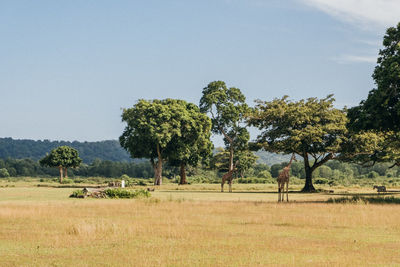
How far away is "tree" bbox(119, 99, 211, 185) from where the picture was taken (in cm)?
7538

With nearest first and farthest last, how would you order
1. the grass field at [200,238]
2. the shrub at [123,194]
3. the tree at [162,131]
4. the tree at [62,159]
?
the grass field at [200,238] < the shrub at [123,194] < the tree at [162,131] < the tree at [62,159]

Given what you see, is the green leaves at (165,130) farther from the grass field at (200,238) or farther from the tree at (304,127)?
the grass field at (200,238)

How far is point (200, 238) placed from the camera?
17328mm

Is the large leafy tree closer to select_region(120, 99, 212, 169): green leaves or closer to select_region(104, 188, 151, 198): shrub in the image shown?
select_region(104, 188, 151, 198): shrub

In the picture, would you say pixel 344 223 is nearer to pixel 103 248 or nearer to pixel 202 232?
pixel 202 232

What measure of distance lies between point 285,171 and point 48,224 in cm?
2114

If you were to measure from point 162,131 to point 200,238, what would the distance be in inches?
2284

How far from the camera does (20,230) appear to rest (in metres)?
19.9

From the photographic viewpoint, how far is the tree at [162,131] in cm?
7538

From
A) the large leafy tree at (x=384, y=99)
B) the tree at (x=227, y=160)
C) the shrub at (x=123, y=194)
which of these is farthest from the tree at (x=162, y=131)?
the tree at (x=227, y=160)

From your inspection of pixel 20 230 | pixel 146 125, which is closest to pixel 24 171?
pixel 146 125

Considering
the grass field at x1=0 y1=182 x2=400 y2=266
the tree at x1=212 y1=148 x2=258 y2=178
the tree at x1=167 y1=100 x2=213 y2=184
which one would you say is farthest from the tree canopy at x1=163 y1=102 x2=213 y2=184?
the grass field at x1=0 y1=182 x2=400 y2=266

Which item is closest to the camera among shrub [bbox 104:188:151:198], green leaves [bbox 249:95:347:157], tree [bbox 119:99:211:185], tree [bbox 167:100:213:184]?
shrub [bbox 104:188:151:198]

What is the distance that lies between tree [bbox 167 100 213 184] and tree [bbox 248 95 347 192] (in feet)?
68.9
